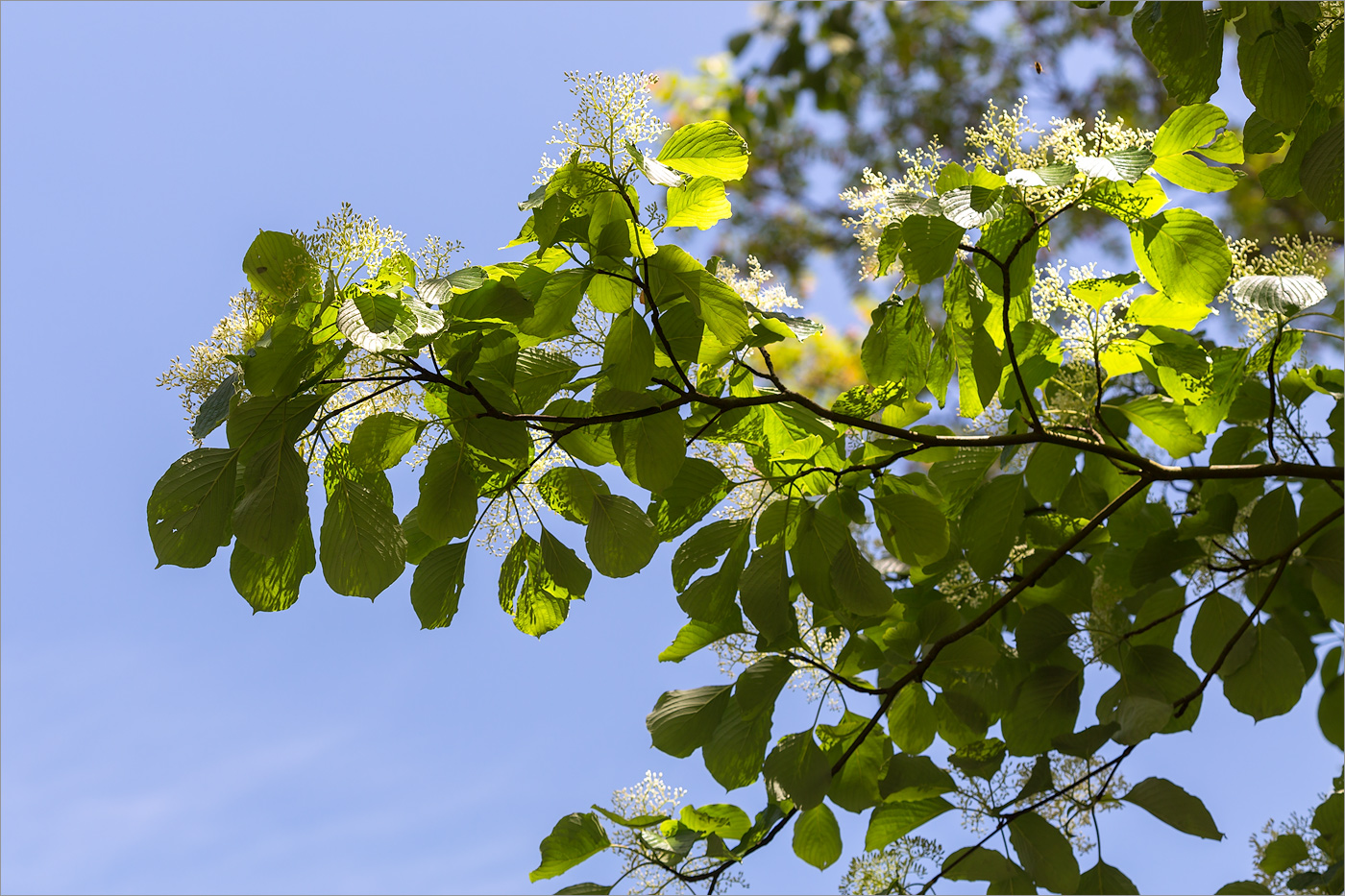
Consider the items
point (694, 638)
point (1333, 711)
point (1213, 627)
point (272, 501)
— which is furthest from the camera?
point (1333, 711)

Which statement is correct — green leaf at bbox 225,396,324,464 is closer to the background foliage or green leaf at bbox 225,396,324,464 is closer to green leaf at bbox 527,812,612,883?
the background foliage

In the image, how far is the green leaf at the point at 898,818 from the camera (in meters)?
1.38

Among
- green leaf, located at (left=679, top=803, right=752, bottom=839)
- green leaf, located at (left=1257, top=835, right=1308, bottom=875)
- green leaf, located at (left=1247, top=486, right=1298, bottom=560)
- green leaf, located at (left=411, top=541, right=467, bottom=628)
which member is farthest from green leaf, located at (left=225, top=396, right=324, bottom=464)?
green leaf, located at (left=1257, top=835, right=1308, bottom=875)

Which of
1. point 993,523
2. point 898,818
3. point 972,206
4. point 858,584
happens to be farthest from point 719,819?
point 972,206

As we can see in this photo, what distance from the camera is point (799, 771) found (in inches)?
49.6

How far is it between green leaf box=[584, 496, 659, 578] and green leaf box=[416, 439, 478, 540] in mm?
155

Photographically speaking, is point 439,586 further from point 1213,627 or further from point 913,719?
point 1213,627

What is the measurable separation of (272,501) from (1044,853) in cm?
110

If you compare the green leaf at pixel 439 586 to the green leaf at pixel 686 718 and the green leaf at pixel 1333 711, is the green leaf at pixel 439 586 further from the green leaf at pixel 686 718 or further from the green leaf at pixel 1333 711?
the green leaf at pixel 1333 711

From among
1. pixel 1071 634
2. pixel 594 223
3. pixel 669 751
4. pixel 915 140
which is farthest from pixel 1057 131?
pixel 915 140

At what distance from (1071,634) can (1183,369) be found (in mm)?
423

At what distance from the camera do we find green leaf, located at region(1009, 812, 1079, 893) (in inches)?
50.0

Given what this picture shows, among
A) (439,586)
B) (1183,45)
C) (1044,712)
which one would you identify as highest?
(1183,45)

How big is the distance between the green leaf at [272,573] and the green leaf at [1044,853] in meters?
1.02
